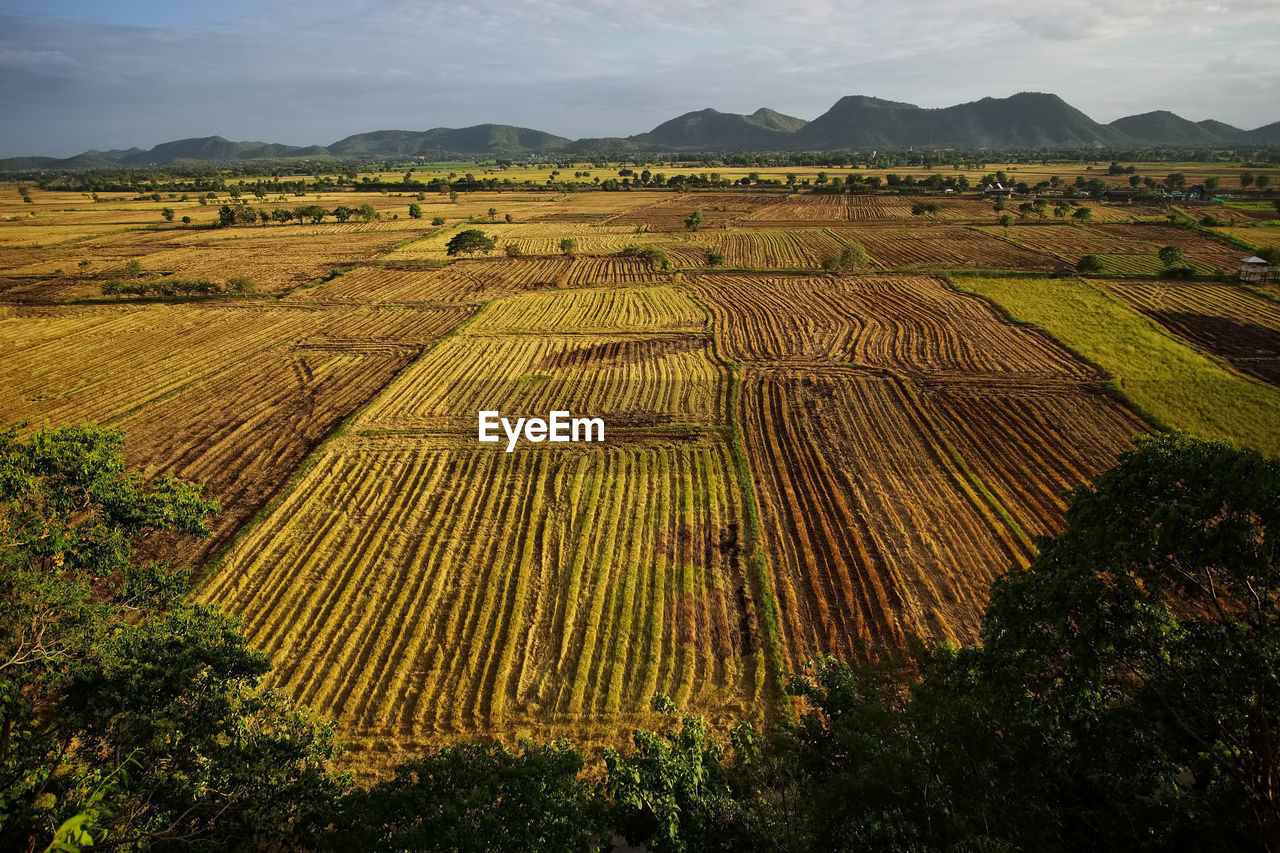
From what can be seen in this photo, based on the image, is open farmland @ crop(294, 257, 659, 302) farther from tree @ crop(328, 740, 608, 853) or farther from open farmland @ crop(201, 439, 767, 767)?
tree @ crop(328, 740, 608, 853)

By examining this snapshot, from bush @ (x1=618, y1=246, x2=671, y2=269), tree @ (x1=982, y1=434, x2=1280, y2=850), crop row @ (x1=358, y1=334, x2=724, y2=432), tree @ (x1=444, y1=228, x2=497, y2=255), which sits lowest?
crop row @ (x1=358, y1=334, x2=724, y2=432)

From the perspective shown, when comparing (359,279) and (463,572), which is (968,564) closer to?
(463,572)

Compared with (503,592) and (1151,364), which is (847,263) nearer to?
(1151,364)

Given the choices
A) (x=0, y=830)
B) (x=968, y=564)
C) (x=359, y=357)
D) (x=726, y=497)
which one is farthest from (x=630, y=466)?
(x=359, y=357)

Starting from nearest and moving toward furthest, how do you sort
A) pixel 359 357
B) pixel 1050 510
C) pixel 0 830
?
pixel 0 830, pixel 1050 510, pixel 359 357

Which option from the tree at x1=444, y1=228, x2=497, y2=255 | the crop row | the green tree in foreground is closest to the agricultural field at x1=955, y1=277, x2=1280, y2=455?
the crop row

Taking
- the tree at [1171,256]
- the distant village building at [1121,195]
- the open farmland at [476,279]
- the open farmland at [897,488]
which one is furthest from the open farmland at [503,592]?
the distant village building at [1121,195]

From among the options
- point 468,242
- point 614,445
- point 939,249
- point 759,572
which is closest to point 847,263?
point 939,249

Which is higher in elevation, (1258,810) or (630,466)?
(1258,810)
